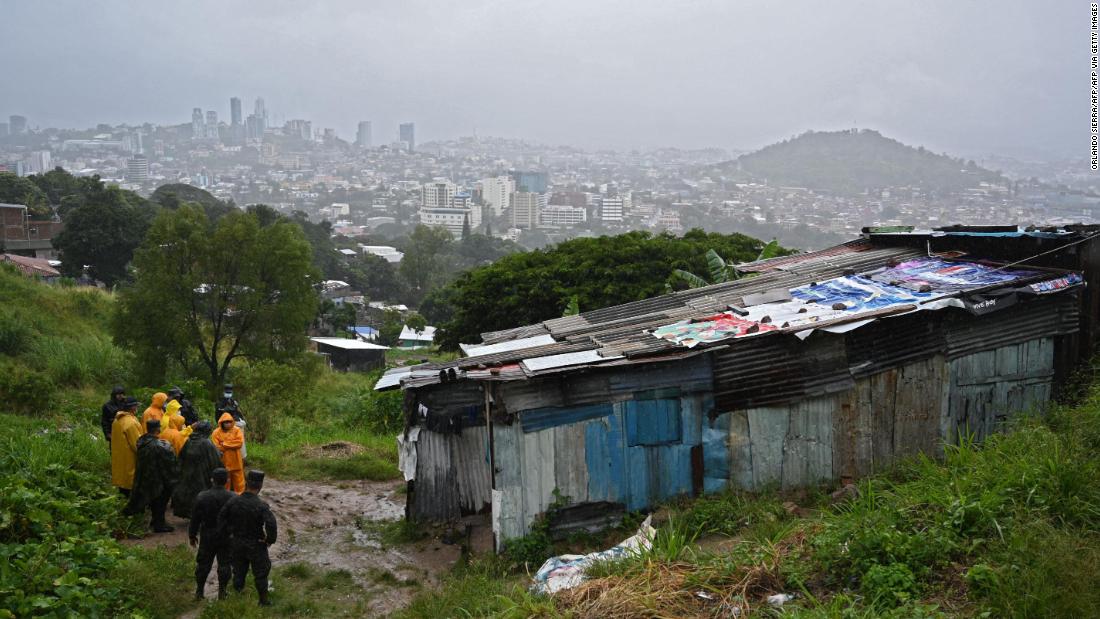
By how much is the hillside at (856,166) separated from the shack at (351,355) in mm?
108058

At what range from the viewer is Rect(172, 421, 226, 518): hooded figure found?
24.8 ft

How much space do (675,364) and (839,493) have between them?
188 cm

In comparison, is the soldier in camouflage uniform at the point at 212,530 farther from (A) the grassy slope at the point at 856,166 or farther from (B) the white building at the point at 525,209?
(B) the white building at the point at 525,209

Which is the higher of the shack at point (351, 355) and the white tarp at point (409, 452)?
the white tarp at point (409, 452)

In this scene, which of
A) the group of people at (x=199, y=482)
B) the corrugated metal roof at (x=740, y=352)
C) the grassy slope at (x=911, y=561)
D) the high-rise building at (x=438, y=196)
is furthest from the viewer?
the high-rise building at (x=438, y=196)

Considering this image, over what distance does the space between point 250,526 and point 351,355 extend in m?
27.3

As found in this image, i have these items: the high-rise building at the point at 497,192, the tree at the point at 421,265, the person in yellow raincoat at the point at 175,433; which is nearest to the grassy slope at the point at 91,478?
the person in yellow raincoat at the point at 175,433

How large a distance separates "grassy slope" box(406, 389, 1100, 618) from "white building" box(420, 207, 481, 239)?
134812 mm

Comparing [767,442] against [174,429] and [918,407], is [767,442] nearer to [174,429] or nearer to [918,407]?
[918,407]

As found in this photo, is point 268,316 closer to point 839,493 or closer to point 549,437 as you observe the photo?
point 549,437

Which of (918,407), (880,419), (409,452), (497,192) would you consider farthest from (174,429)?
(497,192)

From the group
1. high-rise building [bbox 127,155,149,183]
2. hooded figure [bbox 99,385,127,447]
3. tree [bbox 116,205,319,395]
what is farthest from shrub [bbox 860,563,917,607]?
high-rise building [bbox 127,155,149,183]

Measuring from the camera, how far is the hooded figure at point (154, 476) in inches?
300

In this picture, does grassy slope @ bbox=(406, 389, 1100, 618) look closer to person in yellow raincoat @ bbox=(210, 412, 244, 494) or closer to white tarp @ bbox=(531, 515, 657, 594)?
white tarp @ bbox=(531, 515, 657, 594)
